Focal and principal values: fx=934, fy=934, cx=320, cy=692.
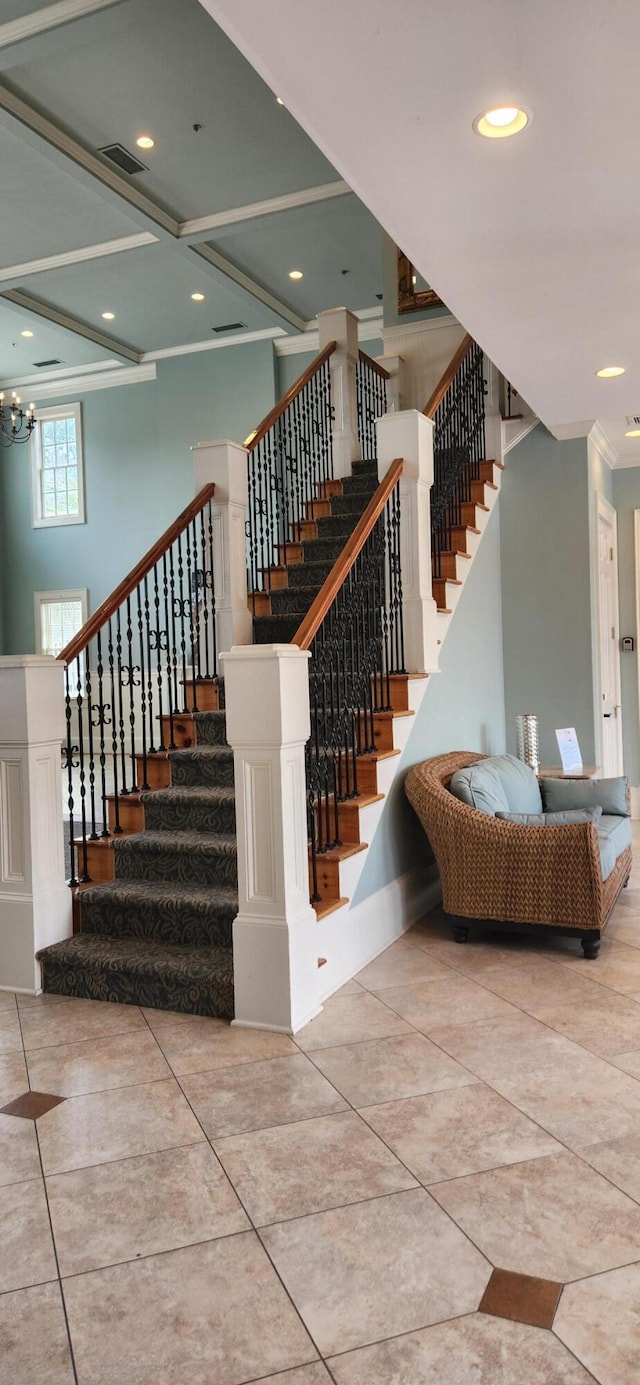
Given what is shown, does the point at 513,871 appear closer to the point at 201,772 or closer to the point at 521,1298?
the point at 201,772

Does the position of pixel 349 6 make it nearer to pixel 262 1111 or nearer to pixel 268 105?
pixel 262 1111

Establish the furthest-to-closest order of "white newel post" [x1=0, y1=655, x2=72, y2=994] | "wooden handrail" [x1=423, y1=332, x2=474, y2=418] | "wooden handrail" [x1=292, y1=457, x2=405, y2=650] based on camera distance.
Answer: "wooden handrail" [x1=423, y1=332, x2=474, y2=418]
"white newel post" [x1=0, y1=655, x2=72, y2=994]
"wooden handrail" [x1=292, y1=457, x2=405, y2=650]

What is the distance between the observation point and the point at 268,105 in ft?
20.7

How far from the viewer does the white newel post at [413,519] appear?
479 centimetres

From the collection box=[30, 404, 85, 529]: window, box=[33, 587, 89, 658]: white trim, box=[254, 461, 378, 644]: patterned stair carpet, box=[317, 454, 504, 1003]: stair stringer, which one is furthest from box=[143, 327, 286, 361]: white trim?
box=[317, 454, 504, 1003]: stair stringer

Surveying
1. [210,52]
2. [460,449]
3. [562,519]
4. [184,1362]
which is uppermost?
[210,52]

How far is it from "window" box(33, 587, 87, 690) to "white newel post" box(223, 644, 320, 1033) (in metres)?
8.67

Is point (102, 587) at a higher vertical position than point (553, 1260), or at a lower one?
higher

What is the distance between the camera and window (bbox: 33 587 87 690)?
1155 centimetres

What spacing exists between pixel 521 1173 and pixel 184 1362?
96cm

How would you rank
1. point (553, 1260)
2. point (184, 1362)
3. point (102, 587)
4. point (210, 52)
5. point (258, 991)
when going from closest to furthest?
1. point (184, 1362)
2. point (553, 1260)
3. point (258, 991)
4. point (210, 52)
5. point (102, 587)

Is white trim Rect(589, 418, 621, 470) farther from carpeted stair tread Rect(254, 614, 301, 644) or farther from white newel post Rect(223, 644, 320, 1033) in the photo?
white newel post Rect(223, 644, 320, 1033)

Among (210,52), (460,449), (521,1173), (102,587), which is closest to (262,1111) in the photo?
(521,1173)

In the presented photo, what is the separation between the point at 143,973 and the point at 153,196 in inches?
250
